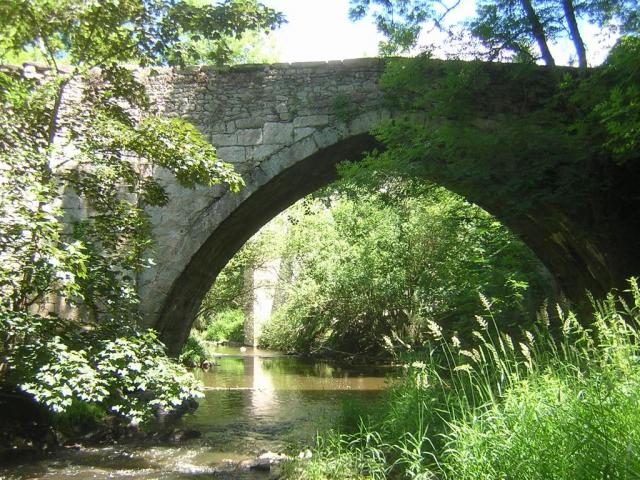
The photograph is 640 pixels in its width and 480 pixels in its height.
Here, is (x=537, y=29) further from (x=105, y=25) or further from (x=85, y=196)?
(x=85, y=196)

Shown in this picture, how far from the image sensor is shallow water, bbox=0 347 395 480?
4781 millimetres

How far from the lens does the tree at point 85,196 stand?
3.88m

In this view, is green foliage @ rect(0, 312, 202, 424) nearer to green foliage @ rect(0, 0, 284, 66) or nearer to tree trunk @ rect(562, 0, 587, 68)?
green foliage @ rect(0, 0, 284, 66)

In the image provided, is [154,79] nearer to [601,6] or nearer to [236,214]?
[236,214]

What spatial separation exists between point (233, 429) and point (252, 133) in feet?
10.9

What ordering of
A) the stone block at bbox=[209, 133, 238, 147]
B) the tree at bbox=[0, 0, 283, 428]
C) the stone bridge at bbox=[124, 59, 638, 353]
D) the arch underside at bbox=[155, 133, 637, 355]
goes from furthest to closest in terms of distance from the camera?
the stone block at bbox=[209, 133, 238, 147], the stone bridge at bbox=[124, 59, 638, 353], the arch underside at bbox=[155, 133, 637, 355], the tree at bbox=[0, 0, 283, 428]

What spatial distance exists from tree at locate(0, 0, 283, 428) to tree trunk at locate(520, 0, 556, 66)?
10.6 feet

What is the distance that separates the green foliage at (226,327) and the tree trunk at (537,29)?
19.5 metres

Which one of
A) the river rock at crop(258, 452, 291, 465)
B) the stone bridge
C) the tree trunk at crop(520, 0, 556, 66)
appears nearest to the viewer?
the river rock at crop(258, 452, 291, 465)

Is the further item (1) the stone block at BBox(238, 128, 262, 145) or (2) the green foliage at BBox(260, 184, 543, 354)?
(2) the green foliage at BBox(260, 184, 543, 354)

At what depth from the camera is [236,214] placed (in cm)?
693

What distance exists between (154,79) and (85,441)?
4.00 m

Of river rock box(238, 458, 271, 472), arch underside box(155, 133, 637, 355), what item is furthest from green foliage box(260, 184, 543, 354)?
river rock box(238, 458, 271, 472)

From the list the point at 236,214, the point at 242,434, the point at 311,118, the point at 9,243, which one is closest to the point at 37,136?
the point at 9,243
